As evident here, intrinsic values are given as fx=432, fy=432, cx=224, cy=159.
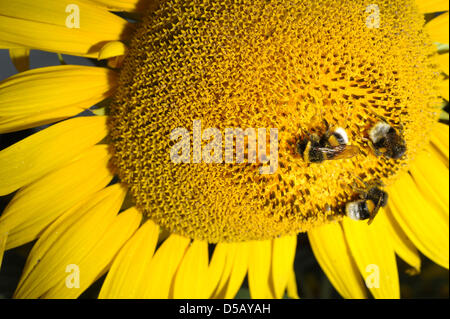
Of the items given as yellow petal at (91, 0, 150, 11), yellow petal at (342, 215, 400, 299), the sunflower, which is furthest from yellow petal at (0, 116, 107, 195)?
yellow petal at (342, 215, 400, 299)

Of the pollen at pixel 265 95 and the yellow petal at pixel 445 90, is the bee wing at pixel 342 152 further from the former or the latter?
the yellow petal at pixel 445 90

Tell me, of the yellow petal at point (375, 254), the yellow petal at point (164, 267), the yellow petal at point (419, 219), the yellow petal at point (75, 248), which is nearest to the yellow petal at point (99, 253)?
the yellow petal at point (75, 248)

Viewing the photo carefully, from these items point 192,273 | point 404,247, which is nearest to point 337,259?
point 404,247

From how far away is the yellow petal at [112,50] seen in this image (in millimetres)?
948

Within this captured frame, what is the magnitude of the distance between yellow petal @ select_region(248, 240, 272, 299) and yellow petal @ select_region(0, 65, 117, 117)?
23.8 inches

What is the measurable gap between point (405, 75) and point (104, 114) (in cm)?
71

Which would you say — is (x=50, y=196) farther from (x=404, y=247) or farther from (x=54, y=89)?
(x=404, y=247)

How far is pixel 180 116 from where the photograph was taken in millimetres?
898

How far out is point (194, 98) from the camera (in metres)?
0.88

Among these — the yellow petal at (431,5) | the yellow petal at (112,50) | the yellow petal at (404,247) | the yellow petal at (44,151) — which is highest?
the yellow petal at (431,5)

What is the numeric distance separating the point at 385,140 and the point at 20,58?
841 mm

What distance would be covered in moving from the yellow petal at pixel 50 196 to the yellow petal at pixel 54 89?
13 cm

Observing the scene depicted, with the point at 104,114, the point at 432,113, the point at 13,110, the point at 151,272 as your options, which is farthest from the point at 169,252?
the point at 432,113

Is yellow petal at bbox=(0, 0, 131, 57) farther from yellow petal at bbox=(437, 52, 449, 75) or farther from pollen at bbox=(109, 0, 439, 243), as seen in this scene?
yellow petal at bbox=(437, 52, 449, 75)
